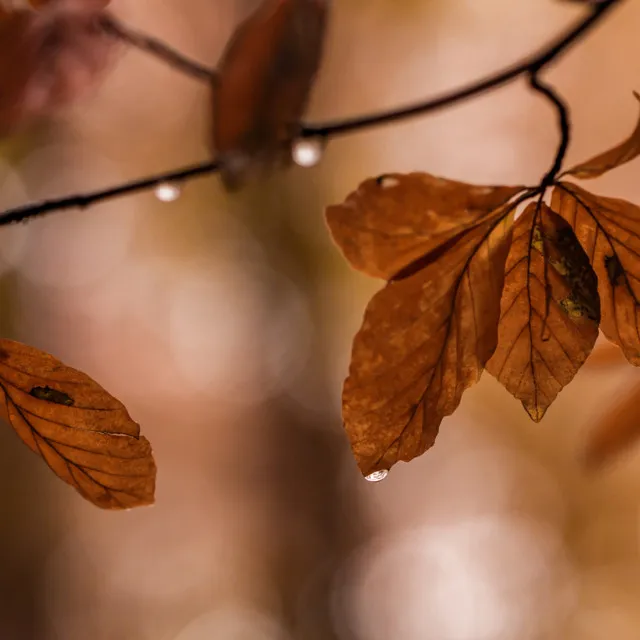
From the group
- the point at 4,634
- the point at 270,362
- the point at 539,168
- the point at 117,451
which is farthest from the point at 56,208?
the point at 4,634

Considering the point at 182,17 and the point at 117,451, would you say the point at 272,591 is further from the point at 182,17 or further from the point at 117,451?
the point at 117,451

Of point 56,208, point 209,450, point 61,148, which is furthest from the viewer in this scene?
point 209,450

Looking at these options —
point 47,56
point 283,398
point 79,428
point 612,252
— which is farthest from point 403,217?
point 283,398

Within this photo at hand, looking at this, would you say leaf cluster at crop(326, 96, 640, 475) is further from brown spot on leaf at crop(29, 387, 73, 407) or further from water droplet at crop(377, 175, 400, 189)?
brown spot on leaf at crop(29, 387, 73, 407)

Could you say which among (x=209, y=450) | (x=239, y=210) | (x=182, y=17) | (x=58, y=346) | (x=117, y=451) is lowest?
(x=117, y=451)

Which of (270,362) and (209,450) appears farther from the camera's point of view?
(209,450)

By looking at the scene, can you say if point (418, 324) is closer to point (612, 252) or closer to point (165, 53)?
point (612, 252)
